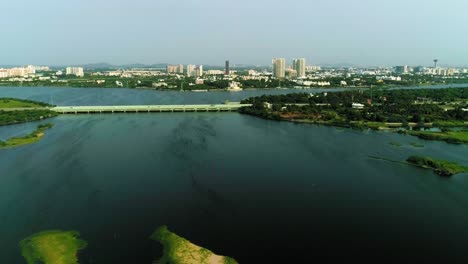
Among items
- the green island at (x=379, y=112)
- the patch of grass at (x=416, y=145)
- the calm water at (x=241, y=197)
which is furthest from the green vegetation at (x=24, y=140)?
the patch of grass at (x=416, y=145)

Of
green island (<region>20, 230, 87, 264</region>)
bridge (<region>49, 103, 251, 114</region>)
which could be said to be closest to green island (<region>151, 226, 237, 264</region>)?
green island (<region>20, 230, 87, 264</region>)

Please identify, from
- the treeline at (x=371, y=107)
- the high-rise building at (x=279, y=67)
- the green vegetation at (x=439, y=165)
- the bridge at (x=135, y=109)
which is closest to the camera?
the green vegetation at (x=439, y=165)

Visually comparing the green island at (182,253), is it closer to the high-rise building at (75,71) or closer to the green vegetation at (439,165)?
the green vegetation at (439,165)

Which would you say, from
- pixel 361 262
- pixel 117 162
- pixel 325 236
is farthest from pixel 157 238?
pixel 117 162

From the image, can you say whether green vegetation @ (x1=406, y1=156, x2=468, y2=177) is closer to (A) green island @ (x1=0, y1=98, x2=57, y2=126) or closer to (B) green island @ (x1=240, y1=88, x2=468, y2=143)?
(B) green island @ (x1=240, y1=88, x2=468, y2=143)

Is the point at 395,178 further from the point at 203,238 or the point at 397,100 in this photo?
the point at 397,100
